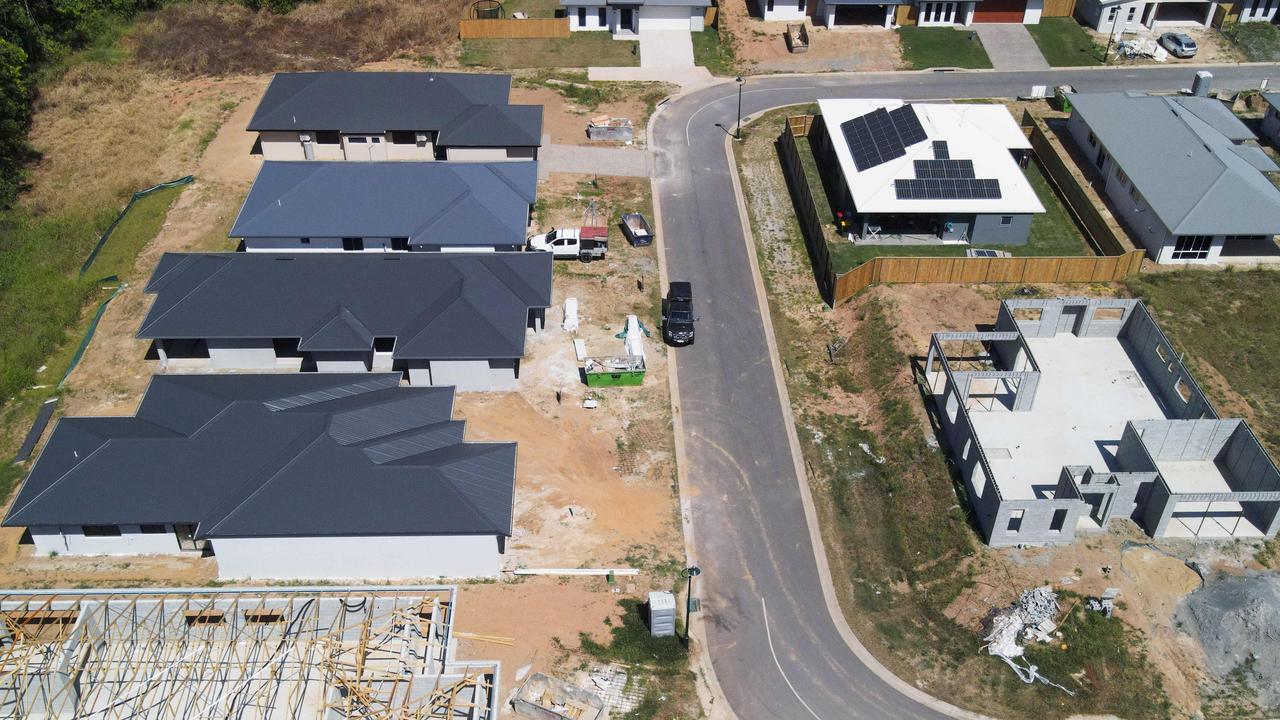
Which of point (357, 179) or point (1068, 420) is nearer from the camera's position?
point (1068, 420)

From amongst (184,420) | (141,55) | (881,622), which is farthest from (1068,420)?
(141,55)

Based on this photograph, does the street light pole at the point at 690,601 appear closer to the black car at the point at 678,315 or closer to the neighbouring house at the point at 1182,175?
the black car at the point at 678,315

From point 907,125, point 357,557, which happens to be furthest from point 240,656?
point 907,125

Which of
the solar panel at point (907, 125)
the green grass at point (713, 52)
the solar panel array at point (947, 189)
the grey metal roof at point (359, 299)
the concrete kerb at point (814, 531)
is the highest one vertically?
the solar panel at point (907, 125)

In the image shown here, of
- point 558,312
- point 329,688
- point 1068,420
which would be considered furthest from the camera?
point 558,312

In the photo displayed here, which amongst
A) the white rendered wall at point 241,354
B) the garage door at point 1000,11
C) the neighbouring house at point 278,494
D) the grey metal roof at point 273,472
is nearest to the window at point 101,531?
the neighbouring house at point 278,494

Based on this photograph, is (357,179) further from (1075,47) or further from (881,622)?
(1075,47)

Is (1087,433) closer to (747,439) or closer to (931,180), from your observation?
(747,439)
